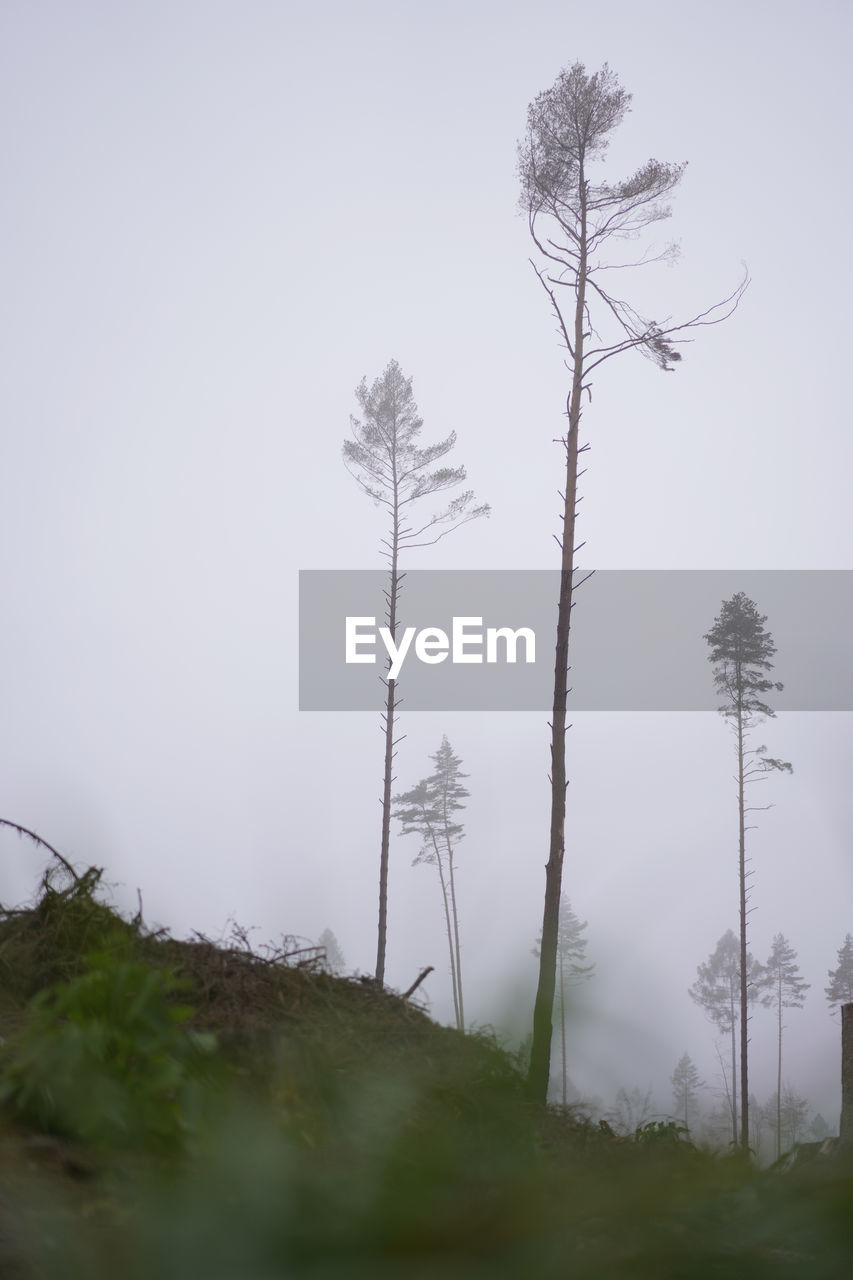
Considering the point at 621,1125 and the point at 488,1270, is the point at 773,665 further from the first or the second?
the point at 488,1270

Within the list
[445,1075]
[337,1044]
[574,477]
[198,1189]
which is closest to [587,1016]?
[445,1075]

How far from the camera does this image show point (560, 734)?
36.3ft

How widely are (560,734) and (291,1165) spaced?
9.28 m

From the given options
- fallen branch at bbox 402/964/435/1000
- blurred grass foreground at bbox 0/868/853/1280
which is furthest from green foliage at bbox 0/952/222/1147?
fallen branch at bbox 402/964/435/1000

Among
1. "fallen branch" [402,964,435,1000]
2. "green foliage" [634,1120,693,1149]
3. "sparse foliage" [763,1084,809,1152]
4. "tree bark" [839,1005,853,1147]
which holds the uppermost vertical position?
"fallen branch" [402,964,435,1000]

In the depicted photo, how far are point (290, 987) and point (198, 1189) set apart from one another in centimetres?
215

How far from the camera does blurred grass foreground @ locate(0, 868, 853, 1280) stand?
1697 mm

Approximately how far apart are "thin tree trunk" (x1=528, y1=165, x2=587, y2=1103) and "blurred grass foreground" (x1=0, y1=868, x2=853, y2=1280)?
5.33 metres

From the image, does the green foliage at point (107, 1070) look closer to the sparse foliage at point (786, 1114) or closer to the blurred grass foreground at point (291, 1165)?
the blurred grass foreground at point (291, 1165)

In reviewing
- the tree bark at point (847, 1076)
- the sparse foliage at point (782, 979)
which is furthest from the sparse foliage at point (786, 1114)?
the tree bark at point (847, 1076)

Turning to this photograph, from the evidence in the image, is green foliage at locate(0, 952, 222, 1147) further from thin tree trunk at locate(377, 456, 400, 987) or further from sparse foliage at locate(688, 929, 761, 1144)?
sparse foliage at locate(688, 929, 761, 1144)

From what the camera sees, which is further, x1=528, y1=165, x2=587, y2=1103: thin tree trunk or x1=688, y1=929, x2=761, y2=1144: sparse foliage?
x1=688, y1=929, x2=761, y2=1144: sparse foliage

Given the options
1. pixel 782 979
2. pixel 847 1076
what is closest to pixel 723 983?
pixel 782 979

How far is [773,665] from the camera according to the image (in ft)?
100
